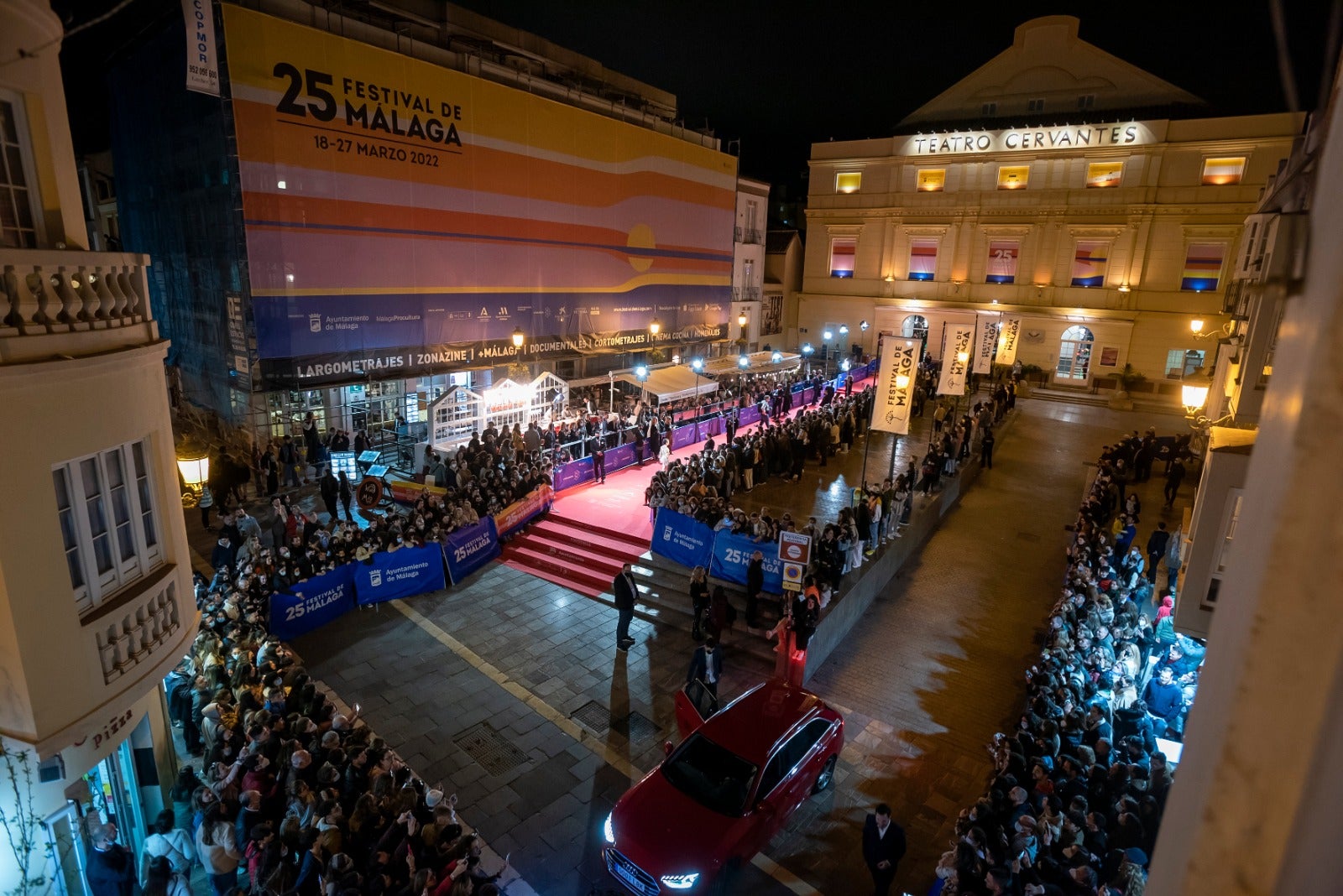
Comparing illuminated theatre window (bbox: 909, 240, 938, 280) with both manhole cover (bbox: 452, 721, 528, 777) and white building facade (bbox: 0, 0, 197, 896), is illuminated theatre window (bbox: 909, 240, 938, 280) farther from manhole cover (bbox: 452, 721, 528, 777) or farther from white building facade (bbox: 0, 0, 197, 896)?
white building facade (bbox: 0, 0, 197, 896)

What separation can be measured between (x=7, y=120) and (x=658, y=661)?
10.5 m

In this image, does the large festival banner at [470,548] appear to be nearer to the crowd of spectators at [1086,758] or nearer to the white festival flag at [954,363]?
the crowd of spectators at [1086,758]

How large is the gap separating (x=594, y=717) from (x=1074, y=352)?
118ft

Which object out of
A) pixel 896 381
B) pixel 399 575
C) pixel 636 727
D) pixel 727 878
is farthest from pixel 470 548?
pixel 896 381

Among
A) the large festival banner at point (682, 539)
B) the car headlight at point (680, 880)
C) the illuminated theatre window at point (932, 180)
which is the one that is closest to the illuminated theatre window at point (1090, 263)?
the illuminated theatre window at point (932, 180)

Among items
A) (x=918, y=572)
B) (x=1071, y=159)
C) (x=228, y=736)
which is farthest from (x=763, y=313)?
(x=228, y=736)

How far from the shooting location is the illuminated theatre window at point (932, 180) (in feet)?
130

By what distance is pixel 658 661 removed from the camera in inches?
490

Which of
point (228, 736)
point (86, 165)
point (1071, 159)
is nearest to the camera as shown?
point (228, 736)

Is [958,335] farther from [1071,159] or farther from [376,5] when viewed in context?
[1071,159]

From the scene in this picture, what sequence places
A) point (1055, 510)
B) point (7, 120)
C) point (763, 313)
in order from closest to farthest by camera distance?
point (7, 120) < point (1055, 510) < point (763, 313)

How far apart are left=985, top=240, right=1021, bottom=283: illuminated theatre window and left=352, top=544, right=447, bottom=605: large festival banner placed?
34.9m

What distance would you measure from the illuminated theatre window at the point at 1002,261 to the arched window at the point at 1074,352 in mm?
4137

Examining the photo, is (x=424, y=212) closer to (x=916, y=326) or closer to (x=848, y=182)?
(x=848, y=182)
